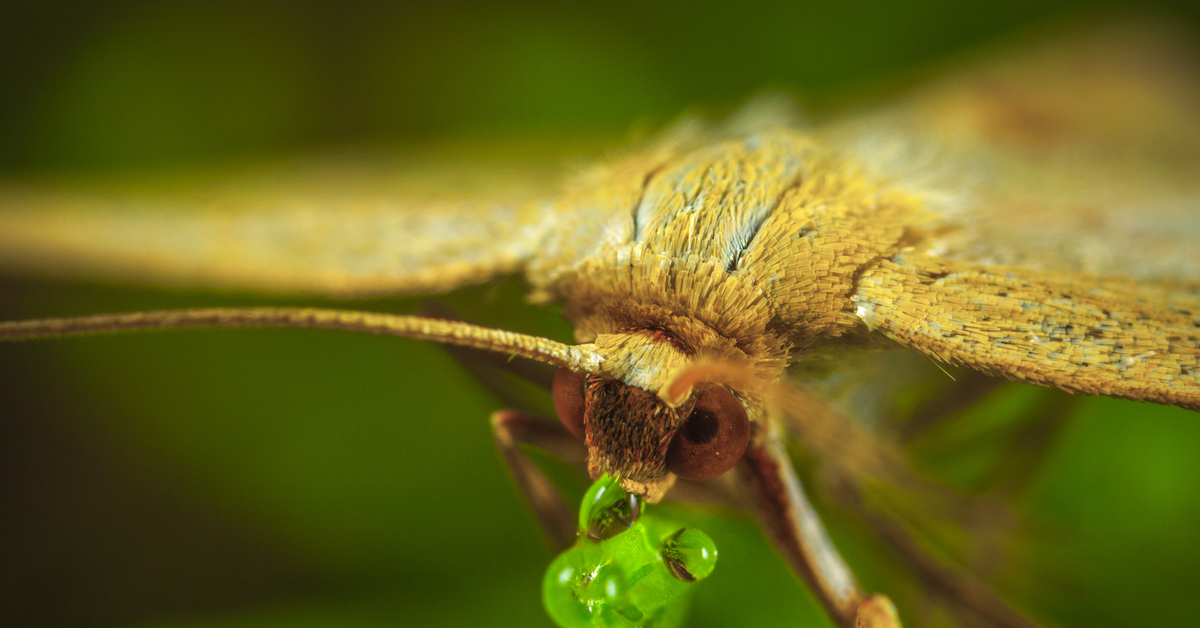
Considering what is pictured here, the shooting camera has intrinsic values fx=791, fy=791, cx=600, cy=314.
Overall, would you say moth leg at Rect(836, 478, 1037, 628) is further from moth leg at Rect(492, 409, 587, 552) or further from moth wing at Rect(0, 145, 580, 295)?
moth wing at Rect(0, 145, 580, 295)

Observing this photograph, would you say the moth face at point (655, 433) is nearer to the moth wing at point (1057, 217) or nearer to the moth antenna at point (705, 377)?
the moth antenna at point (705, 377)

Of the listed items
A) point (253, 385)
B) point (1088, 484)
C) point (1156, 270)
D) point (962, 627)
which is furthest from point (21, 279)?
point (1088, 484)

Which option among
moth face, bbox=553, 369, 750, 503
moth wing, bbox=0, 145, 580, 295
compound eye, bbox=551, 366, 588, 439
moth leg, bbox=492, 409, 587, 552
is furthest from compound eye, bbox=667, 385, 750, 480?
moth wing, bbox=0, 145, 580, 295

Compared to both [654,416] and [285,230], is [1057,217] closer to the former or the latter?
[654,416]

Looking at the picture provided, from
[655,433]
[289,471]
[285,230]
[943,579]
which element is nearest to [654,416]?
[655,433]

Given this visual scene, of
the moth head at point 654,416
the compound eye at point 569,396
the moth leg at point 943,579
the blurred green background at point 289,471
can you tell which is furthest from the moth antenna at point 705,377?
the moth leg at point 943,579

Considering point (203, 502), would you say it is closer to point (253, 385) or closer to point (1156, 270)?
point (253, 385)
